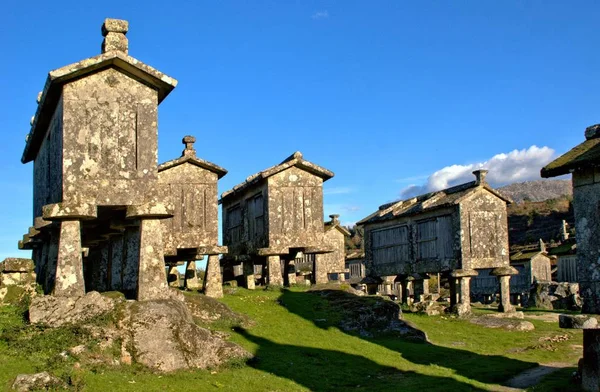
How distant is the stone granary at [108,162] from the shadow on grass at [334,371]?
297cm

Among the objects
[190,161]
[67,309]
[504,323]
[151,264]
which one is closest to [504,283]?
[504,323]

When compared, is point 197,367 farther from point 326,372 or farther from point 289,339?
point 289,339

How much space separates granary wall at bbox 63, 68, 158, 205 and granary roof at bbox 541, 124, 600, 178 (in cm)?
894

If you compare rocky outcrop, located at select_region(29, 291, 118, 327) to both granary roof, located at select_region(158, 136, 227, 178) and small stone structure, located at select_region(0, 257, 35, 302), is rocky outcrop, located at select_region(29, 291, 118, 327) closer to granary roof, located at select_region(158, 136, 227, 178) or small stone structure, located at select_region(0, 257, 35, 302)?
small stone structure, located at select_region(0, 257, 35, 302)

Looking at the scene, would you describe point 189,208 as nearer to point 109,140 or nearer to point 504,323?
point 109,140

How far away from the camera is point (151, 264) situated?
571 inches

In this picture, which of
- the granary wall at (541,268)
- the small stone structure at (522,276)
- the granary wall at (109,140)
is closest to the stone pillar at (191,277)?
the granary wall at (109,140)

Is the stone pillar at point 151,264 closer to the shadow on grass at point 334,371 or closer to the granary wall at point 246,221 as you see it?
the shadow on grass at point 334,371

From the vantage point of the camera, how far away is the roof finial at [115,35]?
14.7 m

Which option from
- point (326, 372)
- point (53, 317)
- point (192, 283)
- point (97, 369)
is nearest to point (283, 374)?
point (326, 372)

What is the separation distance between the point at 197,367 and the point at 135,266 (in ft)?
10.4

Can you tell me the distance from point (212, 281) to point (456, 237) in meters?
10.9

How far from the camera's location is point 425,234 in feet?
93.9

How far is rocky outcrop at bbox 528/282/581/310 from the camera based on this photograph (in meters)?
35.2
